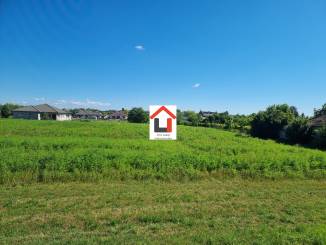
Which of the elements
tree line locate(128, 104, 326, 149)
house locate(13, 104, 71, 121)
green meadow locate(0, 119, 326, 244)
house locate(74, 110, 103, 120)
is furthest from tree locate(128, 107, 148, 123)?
green meadow locate(0, 119, 326, 244)

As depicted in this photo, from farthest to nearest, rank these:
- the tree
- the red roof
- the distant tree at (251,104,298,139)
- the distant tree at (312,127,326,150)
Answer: the tree
the distant tree at (251,104,298,139)
the distant tree at (312,127,326,150)
the red roof

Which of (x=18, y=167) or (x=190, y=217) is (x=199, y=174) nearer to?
(x=190, y=217)

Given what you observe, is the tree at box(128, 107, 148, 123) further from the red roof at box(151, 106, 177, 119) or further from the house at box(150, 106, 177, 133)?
the red roof at box(151, 106, 177, 119)

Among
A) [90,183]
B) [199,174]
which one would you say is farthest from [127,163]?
[199,174]

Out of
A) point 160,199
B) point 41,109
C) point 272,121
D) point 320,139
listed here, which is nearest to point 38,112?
point 41,109

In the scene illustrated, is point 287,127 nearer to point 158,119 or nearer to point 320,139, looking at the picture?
point 320,139

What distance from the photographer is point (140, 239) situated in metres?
4.13

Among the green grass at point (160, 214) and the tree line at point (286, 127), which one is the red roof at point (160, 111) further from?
the tree line at point (286, 127)

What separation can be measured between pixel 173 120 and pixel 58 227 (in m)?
2.99

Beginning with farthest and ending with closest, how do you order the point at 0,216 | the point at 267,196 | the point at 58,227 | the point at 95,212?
the point at 267,196 < the point at 95,212 < the point at 0,216 < the point at 58,227

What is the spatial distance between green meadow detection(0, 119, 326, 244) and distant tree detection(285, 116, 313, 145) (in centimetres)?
1701

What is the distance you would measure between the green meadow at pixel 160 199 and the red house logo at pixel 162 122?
5.63 feet

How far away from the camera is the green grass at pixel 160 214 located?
4.20 meters

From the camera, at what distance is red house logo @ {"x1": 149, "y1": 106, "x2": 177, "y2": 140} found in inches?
191
